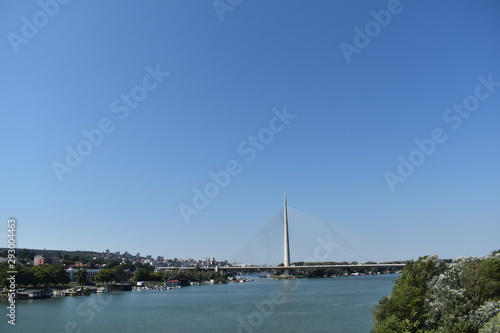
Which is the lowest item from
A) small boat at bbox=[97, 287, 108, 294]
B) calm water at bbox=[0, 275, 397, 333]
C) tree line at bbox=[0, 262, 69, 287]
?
small boat at bbox=[97, 287, 108, 294]

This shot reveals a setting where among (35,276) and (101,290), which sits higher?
(35,276)

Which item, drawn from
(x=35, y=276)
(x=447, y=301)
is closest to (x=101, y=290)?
(x=35, y=276)

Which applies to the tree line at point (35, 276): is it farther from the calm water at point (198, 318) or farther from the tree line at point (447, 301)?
the tree line at point (447, 301)

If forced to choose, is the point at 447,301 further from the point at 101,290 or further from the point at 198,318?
the point at 101,290

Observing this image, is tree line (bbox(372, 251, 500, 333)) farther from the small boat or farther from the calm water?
the small boat

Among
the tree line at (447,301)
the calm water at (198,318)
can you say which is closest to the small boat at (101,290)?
the calm water at (198,318)

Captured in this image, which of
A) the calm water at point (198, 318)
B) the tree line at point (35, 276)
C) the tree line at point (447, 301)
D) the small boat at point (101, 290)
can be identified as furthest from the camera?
the small boat at point (101, 290)

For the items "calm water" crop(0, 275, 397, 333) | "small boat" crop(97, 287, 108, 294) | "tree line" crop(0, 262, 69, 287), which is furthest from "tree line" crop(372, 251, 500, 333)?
"small boat" crop(97, 287, 108, 294)

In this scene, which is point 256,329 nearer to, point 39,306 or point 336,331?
point 336,331

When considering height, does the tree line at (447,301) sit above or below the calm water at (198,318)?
above

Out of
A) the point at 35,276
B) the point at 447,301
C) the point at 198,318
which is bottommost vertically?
the point at 198,318
